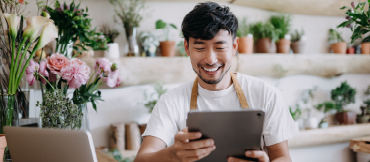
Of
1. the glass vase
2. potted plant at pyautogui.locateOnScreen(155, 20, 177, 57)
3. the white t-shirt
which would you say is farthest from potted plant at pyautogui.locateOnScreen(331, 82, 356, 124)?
the glass vase

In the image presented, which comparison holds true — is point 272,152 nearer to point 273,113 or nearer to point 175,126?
point 273,113

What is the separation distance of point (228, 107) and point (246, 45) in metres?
1.84

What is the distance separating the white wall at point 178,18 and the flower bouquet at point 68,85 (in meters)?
1.17

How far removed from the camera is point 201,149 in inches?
35.9

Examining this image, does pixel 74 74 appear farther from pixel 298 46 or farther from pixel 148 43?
pixel 298 46

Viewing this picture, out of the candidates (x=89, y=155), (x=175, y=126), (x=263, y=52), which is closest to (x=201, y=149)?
(x=89, y=155)

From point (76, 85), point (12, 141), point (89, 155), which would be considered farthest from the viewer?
point (76, 85)

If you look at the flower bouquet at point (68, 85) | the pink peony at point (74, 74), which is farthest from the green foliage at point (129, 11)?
the pink peony at point (74, 74)

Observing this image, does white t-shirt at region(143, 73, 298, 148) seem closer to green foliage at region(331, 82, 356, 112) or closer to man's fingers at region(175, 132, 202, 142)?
man's fingers at region(175, 132, 202, 142)

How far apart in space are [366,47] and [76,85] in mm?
3657

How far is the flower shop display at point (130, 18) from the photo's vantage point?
2.70m

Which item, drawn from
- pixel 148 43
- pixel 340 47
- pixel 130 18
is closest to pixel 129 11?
pixel 130 18

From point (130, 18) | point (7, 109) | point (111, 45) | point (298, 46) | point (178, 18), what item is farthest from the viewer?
point (298, 46)

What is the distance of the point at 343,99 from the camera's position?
3693mm
